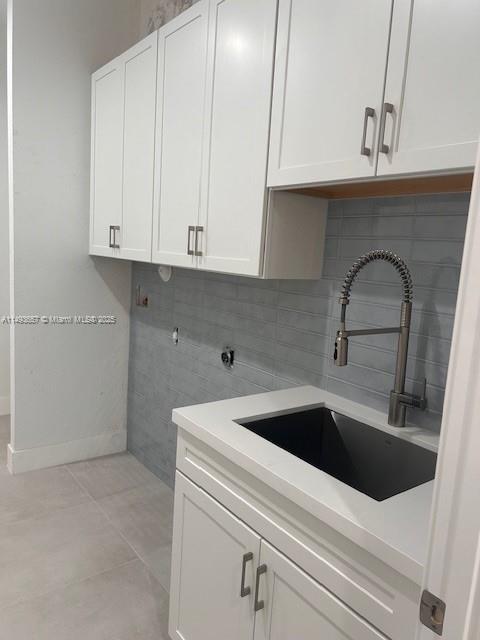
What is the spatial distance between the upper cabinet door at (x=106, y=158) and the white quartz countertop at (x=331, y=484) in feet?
4.52

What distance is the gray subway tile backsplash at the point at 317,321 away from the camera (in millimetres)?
1389

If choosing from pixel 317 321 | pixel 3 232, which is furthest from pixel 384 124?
pixel 3 232

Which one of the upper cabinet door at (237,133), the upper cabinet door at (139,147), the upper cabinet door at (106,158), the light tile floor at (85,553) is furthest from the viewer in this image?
the upper cabinet door at (106,158)

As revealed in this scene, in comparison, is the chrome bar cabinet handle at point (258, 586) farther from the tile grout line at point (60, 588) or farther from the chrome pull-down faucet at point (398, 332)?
the tile grout line at point (60, 588)

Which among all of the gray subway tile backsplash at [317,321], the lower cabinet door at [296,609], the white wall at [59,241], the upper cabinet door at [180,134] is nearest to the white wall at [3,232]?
the white wall at [59,241]

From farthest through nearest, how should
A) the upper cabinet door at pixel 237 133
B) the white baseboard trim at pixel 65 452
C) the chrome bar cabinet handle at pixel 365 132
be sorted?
the white baseboard trim at pixel 65 452
the upper cabinet door at pixel 237 133
the chrome bar cabinet handle at pixel 365 132

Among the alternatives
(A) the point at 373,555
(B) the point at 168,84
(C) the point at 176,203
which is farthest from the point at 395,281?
(B) the point at 168,84

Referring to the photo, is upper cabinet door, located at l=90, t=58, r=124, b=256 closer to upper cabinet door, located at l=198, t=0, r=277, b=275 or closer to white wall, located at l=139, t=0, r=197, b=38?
white wall, located at l=139, t=0, r=197, b=38

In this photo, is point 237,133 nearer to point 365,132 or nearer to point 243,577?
point 365,132

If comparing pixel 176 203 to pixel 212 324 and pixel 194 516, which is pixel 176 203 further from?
pixel 194 516

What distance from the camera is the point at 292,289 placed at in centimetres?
187

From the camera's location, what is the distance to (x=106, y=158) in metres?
→ 2.56

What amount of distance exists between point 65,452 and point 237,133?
2318mm

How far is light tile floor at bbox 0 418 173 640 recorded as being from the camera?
70.6 inches
